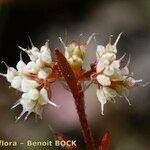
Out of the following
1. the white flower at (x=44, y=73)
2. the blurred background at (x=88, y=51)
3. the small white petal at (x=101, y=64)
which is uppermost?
the white flower at (x=44, y=73)

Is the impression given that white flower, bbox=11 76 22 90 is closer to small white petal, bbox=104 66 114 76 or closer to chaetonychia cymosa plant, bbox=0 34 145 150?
chaetonychia cymosa plant, bbox=0 34 145 150

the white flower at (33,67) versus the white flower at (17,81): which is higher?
the white flower at (33,67)

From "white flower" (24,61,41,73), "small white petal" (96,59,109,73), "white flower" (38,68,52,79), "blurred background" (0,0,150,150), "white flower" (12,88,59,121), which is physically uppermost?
"white flower" (24,61,41,73)

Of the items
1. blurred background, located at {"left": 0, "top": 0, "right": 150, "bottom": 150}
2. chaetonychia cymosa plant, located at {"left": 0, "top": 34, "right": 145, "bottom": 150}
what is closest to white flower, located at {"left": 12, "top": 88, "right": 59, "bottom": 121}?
chaetonychia cymosa plant, located at {"left": 0, "top": 34, "right": 145, "bottom": 150}

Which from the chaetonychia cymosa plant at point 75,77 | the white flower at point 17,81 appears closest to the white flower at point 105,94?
the chaetonychia cymosa plant at point 75,77

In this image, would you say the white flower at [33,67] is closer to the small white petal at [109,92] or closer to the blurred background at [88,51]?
the small white petal at [109,92]

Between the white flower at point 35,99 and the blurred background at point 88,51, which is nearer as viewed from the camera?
the white flower at point 35,99

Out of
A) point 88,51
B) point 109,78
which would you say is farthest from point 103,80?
point 88,51

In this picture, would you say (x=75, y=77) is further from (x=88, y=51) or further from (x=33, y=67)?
(x=88, y=51)

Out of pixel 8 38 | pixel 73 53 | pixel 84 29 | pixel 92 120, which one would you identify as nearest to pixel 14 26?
pixel 8 38
